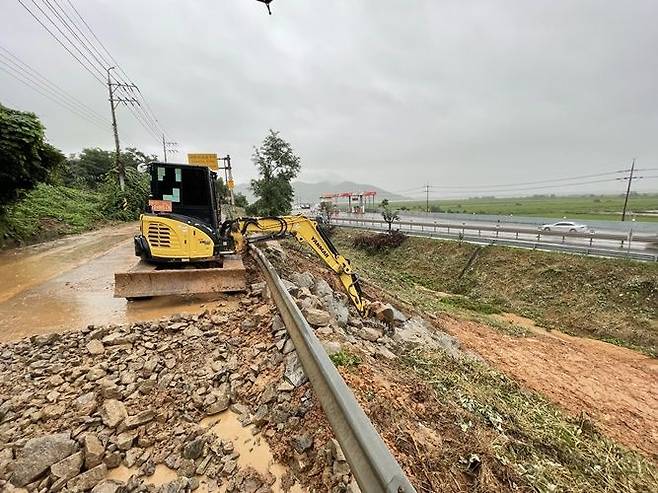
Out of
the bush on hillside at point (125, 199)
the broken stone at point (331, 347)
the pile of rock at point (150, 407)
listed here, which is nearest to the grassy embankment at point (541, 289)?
the broken stone at point (331, 347)

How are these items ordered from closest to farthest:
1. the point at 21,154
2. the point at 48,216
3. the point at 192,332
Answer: the point at 192,332 < the point at 21,154 < the point at 48,216

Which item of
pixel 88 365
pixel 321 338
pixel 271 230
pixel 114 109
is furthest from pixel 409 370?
pixel 114 109

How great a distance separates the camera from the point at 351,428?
1997mm

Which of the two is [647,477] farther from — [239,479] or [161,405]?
[161,405]

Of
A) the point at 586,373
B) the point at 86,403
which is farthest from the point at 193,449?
the point at 586,373

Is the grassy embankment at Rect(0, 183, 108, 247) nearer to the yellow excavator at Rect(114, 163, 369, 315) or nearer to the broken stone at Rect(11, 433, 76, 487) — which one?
the yellow excavator at Rect(114, 163, 369, 315)

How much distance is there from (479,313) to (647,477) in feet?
37.2

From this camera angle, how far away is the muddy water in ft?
18.5

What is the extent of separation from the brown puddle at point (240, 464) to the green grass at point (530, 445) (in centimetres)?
142

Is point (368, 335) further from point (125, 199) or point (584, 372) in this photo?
point (125, 199)

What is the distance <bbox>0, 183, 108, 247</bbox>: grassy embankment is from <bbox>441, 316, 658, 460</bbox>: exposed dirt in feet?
59.2

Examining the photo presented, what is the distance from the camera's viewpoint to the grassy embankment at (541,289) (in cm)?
1196

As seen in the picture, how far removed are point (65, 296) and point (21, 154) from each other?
7.30m

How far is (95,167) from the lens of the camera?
4978 cm
